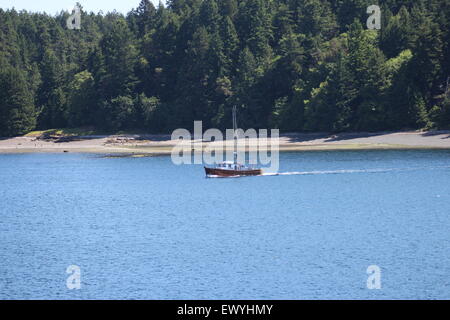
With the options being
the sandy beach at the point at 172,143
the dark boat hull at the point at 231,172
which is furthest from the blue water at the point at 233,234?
the sandy beach at the point at 172,143

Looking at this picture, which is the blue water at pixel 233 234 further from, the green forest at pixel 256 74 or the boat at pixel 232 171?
the green forest at pixel 256 74

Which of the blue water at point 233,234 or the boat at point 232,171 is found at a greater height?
the boat at point 232,171

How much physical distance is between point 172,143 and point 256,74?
19784 millimetres

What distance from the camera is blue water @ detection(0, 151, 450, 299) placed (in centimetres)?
4181

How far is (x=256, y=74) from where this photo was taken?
6068 inches

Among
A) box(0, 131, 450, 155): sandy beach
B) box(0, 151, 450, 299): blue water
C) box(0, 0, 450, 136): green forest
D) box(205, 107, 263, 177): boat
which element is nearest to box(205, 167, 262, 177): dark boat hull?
box(205, 107, 263, 177): boat

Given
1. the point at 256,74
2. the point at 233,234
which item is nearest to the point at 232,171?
the point at 233,234

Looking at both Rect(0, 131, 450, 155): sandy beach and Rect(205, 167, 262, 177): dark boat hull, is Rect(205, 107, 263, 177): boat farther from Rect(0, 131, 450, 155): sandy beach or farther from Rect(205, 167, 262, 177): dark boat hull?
Rect(0, 131, 450, 155): sandy beach

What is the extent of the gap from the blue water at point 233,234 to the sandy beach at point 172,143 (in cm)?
1961

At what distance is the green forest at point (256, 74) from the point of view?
12762 centimetres

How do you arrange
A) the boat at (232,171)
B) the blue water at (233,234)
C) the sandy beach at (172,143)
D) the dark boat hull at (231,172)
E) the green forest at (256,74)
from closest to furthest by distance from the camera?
the blue water at (233,234) → the boat at (232,171) → the dark boat hull at (231,172) → the sandy beach at (172,143) → the green forest at (256,74)

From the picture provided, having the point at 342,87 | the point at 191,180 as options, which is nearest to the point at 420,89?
the point at 342,87
